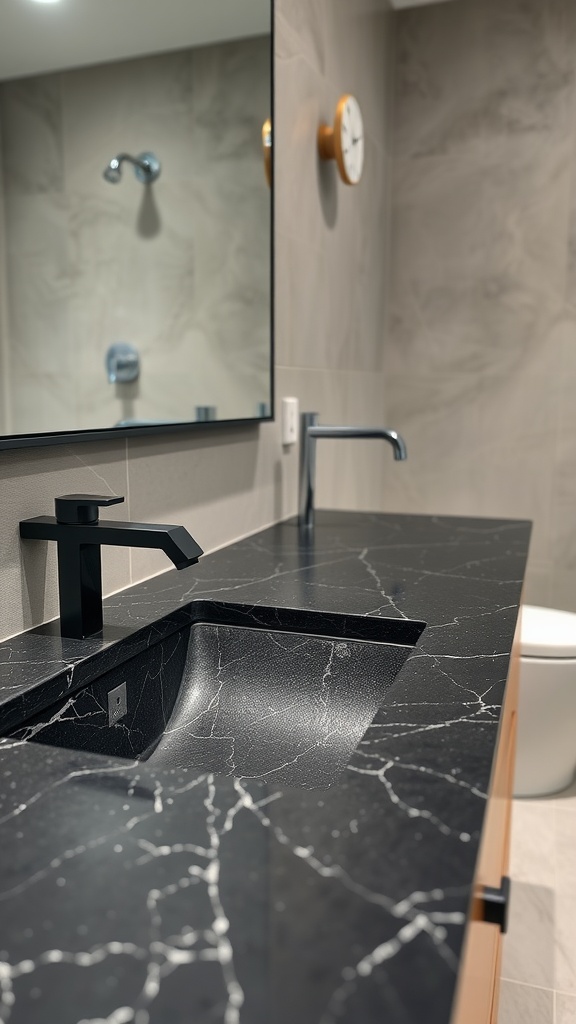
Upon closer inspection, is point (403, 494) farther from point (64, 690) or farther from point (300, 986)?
point (300, 986)

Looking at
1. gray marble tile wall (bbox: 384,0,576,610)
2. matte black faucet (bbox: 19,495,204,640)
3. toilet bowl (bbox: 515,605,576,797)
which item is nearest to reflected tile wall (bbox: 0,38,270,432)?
matte black faucet (bbox: 19,495,204,640)

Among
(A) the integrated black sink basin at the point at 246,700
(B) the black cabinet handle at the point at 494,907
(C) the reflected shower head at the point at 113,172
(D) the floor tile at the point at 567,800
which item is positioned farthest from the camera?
(D) the floor tile at the point at 567,800

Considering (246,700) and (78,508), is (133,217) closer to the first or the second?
(78,508)

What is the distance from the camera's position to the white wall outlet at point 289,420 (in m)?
1.78

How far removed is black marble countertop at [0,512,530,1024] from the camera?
397 millimetres

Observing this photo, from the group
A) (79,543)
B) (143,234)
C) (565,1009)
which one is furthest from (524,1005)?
(143,234)

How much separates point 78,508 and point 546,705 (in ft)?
4.67

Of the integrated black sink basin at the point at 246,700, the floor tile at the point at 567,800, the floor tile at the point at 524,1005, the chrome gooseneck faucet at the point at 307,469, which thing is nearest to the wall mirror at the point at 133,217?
the chrome gooseneck faucet at the point at 307,469

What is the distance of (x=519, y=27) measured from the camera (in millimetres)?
2520

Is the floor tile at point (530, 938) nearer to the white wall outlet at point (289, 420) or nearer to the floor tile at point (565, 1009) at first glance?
the floor tile at point (565, 1009)

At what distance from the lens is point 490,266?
104 inches

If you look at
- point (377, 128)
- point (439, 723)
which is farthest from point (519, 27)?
point (439, 723)

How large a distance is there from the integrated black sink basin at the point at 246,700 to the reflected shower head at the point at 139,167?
627 millimetres

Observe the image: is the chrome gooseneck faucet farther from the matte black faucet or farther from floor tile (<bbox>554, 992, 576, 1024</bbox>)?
floor tile (<bbox>554, 992, 576, 1024</bbox>)
